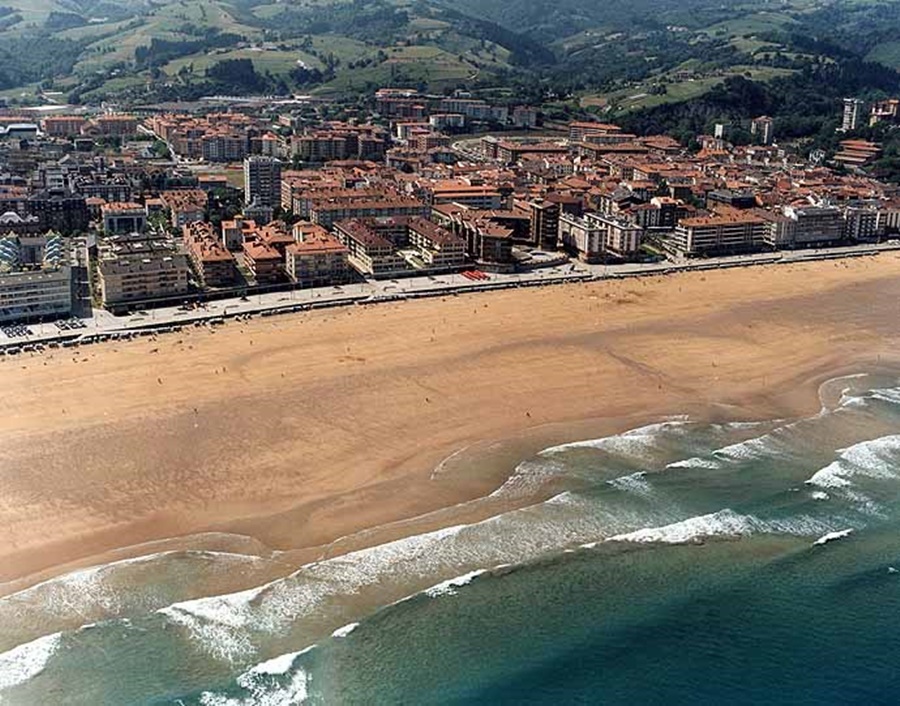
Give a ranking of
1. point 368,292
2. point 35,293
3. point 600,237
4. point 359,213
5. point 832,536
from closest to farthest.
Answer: point 832,536 < point 35,293 < point 368,292 < point 600,237 < point 359,213

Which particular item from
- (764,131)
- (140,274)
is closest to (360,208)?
(140,274)

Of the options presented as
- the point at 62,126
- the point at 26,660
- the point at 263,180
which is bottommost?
the point at 26,660

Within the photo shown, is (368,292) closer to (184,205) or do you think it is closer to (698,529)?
(184,205)

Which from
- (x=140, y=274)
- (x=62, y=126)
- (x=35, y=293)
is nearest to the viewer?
(x=35, y=293)

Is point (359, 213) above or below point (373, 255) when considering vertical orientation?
above

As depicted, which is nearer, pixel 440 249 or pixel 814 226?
pixel 440 249

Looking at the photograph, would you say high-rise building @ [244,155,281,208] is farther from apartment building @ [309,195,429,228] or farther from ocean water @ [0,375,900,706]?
ocean water @ [0,375,900,706]

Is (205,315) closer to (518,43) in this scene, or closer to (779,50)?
(779,50)
